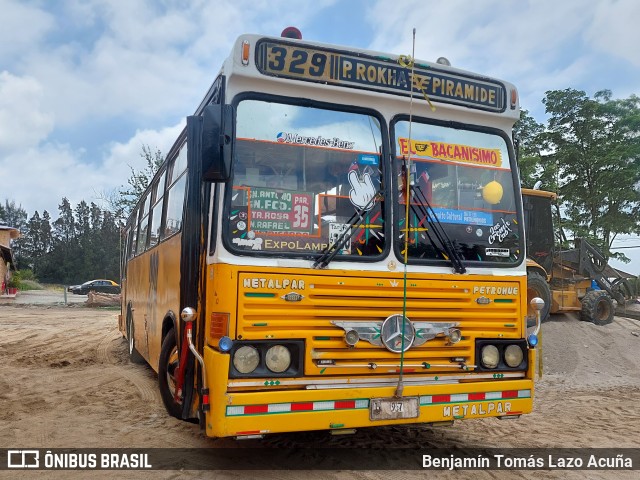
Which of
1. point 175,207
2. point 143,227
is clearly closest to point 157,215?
point 175,207

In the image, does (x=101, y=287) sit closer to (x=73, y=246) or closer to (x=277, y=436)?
(x=73, y=246)

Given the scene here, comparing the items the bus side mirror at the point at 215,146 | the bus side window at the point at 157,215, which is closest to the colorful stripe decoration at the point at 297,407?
the bus side mirror at the point at 215,146

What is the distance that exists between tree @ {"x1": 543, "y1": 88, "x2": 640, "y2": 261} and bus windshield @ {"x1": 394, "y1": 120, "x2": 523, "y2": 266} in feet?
82.7

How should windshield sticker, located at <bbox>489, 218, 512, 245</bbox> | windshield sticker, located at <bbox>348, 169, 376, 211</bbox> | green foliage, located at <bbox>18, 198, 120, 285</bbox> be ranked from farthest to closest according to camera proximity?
green foliage, located at <bbox>18, 198, 120, 285</bbox> < windshield sticker, located at <bbox>489, 218, 512, 245</bbox> < windshield sticker, located at <bbox>348, 169, 376, 211</bbox>

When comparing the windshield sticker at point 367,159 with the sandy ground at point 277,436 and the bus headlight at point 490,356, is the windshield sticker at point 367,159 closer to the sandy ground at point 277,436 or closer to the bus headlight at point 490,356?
the bus headlight at point 490,356

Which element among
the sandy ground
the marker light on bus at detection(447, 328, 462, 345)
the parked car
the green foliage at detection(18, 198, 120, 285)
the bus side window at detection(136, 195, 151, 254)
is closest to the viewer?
the marker light on bus at detection(447, 328, 462, 345)

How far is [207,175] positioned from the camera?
4.09 meters

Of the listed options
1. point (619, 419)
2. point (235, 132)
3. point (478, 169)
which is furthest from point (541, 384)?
point (235, 132)

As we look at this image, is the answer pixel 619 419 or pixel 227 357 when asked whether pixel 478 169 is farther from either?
pixel 619 419

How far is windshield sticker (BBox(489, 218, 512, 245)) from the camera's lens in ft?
16.9

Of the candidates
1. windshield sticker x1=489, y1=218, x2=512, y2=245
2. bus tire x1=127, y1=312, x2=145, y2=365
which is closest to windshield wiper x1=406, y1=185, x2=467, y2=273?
windshield sticker x1=489, y1=218, x2=512, y2=245

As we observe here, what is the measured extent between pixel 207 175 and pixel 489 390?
289 centimetres

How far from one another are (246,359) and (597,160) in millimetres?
28920

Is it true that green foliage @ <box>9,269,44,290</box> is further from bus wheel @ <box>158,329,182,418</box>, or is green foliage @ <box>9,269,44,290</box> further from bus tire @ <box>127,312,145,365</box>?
bus wheel @ <box>158,329,182,418</box>
